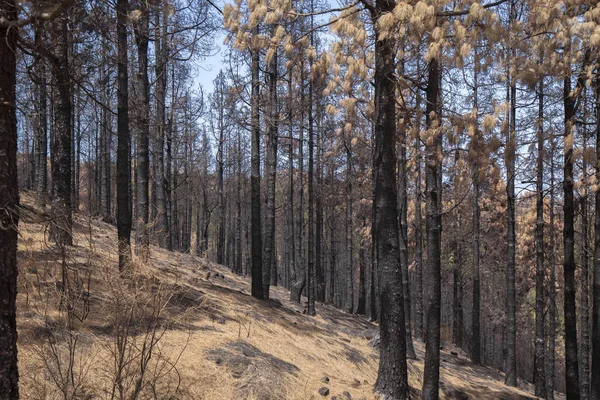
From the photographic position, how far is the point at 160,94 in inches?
679

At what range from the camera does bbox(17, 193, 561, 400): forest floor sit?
4.63 meters

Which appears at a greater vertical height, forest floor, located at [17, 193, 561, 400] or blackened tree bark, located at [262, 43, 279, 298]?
blackened tree bark, located at [262, 43, 279, 298]

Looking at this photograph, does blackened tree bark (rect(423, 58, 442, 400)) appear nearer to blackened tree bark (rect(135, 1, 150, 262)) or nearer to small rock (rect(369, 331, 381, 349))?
small rock (rect(369, 331, 381, 349))

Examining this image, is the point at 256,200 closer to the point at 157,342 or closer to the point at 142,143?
the point at 142,143

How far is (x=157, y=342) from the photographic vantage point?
6.06 meters

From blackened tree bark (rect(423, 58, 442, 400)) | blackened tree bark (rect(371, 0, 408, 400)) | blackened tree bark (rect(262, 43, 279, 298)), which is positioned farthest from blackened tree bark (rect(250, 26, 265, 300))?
blackened tree bark (rect(423, 58, 442, 400))

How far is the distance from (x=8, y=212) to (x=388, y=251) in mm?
4689

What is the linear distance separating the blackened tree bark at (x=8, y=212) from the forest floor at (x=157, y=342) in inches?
7.3

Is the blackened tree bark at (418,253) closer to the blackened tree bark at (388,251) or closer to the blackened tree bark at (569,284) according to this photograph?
the blackened tree bark at (569,284)

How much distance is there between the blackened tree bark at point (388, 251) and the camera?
648 centimetres

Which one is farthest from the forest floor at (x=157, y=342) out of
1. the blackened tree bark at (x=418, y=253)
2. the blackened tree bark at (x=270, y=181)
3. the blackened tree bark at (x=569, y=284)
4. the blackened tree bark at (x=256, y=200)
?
A: the blackened tree bark at (x=418, y=253)

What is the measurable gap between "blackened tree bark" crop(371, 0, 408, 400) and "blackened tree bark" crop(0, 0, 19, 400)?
449 centimetres

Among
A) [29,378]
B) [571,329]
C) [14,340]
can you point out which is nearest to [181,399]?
[29,378]

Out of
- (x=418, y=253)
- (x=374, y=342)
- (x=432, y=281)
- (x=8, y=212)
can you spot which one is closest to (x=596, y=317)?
(x=432, y=281)
